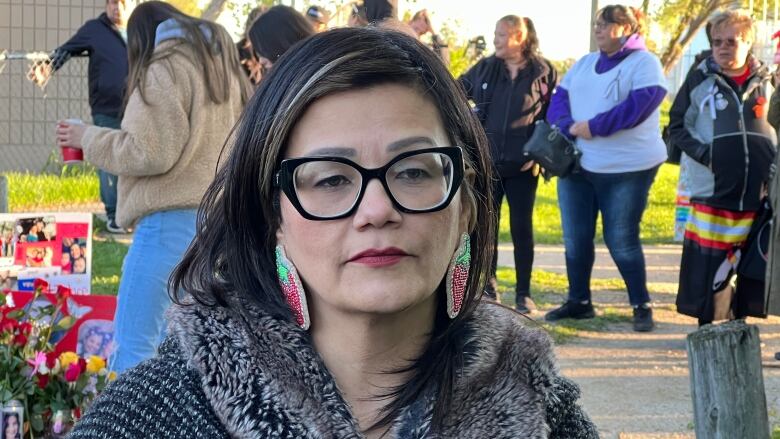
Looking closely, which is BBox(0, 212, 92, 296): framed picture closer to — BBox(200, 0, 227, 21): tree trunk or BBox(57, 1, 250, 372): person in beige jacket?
BBox(57, 1, 250, 372): person in beige jacket

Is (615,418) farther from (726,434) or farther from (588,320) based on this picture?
(588,320)

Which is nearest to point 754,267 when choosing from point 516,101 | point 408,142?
point 516,101

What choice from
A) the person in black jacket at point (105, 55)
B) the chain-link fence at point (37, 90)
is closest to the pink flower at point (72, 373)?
the person in black jacket at point (105, 55)

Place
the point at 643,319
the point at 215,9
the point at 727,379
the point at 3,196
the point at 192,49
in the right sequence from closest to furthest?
the point at 727,379 < the point at 192,49 < the point at 3,196 < the point at 643,319 < the point at 215,9

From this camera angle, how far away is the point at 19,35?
1411 centimetres

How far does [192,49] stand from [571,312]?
160 inches

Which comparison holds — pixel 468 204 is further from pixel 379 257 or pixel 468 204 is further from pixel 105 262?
pixel 105 262

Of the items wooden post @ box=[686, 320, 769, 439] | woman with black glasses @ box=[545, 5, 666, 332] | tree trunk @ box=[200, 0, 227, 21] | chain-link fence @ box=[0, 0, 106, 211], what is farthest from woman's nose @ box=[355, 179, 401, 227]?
chain-link fence @ box=[0, 0, 106, 211]

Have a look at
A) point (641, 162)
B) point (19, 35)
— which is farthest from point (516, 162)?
point (19, 35)

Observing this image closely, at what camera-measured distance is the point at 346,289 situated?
71.3 inches

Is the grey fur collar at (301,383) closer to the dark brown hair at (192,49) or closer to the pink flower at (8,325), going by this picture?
the pink flower at (8,325)

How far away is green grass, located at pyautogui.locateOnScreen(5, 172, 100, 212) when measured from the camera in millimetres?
12008

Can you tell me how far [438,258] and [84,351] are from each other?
258cm

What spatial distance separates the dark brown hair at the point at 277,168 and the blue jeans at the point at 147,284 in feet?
7.13
